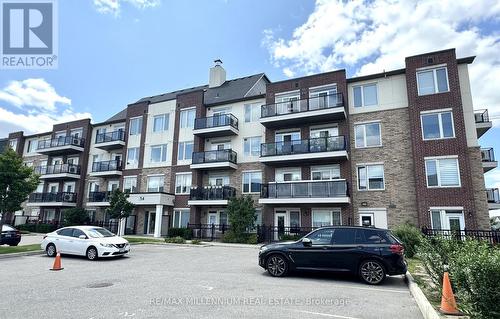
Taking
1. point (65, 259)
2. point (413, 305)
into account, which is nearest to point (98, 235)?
point (65, 259)

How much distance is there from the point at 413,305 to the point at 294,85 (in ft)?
67.7

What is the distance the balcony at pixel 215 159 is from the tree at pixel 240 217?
451 centimetres

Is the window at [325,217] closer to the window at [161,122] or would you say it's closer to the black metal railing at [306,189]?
the black metal railing at [306,189]

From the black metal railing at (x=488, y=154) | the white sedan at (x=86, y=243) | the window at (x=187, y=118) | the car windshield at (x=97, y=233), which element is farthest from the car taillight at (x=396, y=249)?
the window at (x=187, y=118)

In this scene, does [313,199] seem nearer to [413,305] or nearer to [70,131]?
[413,305]

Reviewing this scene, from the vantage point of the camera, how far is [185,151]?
2925 cm

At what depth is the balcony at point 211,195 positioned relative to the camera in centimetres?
2539

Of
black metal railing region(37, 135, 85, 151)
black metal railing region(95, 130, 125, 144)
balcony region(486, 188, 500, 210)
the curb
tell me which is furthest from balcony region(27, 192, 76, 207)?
balcony region(486, 188, 500, 210)

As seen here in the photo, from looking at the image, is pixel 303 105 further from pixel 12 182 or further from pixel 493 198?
pixel 12 182

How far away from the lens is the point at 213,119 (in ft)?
90.0

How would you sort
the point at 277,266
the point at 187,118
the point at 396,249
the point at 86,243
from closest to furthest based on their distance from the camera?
the point at 396,249, the point at 277,266, the point at 86,243, the point at 187,118

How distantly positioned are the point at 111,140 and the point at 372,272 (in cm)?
3027

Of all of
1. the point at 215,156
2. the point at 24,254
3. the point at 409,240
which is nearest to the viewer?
the point at 409,240

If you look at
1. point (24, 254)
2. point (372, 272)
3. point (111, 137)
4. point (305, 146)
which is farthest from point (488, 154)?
point (111, 137)
